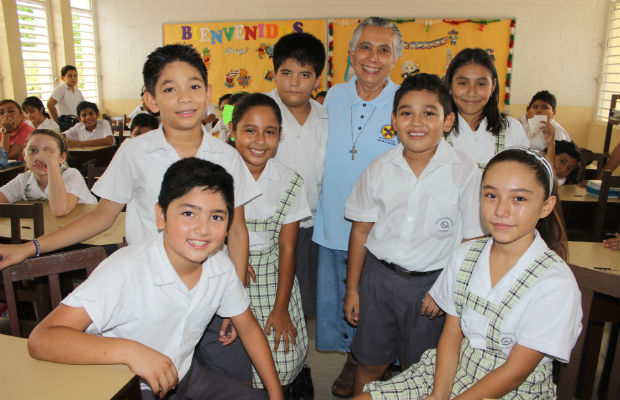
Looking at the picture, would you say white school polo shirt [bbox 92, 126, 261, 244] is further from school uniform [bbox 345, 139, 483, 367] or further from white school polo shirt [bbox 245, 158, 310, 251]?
Result: school uniform [bbox 345, 139, 483, 367]

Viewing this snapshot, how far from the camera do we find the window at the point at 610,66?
20.4ft

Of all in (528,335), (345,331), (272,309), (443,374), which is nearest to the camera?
(528,335)

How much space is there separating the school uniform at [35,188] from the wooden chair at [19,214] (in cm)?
67

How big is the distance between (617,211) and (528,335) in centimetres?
251

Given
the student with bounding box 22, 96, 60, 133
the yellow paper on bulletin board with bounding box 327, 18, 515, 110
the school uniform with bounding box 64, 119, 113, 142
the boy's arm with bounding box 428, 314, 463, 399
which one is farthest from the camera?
the yellow paper on bulletin board with bounding box 327, 18, 515, 110

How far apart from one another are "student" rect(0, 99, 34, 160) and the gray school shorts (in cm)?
427

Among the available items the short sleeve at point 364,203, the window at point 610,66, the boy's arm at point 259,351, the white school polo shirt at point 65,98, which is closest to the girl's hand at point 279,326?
the boy's arm at point 259,351

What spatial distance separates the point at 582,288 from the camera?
146 centimetres

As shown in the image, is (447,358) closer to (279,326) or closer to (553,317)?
(553,317)

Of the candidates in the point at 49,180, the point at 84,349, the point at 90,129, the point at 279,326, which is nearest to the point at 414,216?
the point at 279,326

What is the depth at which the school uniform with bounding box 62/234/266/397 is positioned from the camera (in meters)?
1.13

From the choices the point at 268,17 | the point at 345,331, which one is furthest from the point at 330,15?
the point at 345,331

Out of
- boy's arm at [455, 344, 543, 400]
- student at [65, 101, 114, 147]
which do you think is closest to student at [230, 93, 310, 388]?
boy's arm at [455, 344, 543, 400]

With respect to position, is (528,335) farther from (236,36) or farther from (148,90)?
(236,36)
